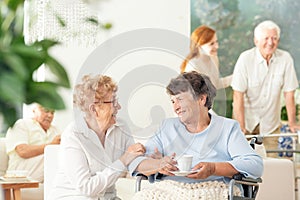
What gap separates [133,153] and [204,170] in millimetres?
320

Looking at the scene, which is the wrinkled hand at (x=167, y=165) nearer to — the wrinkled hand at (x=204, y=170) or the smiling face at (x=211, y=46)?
the wrinkled hand at (x=204, y=170)

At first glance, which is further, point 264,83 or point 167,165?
point 264,83

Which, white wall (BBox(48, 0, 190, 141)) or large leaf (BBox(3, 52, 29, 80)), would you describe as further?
white wall (BBox(48, 0, 190, 141))

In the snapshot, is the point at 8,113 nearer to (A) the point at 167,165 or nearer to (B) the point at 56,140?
(A) the point at 167,165

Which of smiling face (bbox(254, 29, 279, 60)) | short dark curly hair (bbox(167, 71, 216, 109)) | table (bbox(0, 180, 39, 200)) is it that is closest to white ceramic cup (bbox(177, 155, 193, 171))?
short dark curly hair (bbox(167, 71, 216, 109))

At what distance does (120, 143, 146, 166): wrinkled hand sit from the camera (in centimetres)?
291

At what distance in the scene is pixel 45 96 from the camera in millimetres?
326

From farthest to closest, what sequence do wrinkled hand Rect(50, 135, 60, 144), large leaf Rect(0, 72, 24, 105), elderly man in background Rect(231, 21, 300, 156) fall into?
elderly man in background Rect(231, 21, 300, 156), wrinkled hand Rect(50, 135, 60, 144), large leaf Rect(0, 72, 24, 105)

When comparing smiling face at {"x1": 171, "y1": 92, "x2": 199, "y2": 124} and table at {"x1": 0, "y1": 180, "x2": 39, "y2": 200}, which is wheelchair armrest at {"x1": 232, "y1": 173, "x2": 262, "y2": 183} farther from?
table at {"x1": 0, "y1": 180, "x2": 39, "y2": 200}

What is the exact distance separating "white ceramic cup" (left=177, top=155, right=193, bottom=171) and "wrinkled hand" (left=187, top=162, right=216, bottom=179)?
1.3 inches

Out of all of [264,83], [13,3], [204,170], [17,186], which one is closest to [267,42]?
[264,83]

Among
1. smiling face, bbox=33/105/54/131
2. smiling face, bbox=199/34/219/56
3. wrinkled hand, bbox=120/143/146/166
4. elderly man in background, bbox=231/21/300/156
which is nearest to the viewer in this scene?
wrinkled hand, bbox=120/143/146/166

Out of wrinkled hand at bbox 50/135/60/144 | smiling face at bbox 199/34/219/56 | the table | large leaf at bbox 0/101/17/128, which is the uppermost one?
smiling face at bbox 199/34/219/56

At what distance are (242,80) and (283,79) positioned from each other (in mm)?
391
